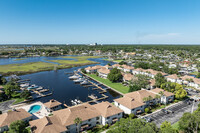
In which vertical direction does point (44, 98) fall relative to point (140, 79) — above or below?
below

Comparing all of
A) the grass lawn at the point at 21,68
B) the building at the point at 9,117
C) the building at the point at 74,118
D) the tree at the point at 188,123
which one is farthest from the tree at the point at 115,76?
the grass lawn at the point at 21,68

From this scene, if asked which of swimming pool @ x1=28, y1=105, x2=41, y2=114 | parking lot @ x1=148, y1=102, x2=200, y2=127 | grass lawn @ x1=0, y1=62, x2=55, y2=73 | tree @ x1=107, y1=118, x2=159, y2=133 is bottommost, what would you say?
swimming pool @ x1=28, y1=105, x2=41, y2=114

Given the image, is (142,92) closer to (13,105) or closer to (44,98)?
(44,98)

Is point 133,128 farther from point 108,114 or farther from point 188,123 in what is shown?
point 188,123

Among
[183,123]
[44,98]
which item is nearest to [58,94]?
[44,98]

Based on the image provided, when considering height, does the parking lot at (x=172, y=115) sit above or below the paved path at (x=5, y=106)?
below

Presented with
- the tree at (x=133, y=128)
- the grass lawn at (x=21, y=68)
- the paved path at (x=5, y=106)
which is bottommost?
the paved path at (x=5, y=106)

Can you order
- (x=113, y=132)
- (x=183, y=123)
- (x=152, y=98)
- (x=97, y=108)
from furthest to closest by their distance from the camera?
(x=152, y=98), (x=97, y=108), (x=183, y=123), (x=113, y=132)

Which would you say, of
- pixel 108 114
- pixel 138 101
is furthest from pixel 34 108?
pixel 138 101

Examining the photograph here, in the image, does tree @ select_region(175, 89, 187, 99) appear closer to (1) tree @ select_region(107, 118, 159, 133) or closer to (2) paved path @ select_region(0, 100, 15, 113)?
(1) tree @ select_region(107, 118, 159, 133)

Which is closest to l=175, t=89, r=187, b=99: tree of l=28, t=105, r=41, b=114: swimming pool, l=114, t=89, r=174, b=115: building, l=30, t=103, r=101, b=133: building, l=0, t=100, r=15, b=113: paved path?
l=114, t=89, r=174, b=115: building

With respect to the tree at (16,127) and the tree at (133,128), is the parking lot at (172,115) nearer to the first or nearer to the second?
the tree at (133,128)
